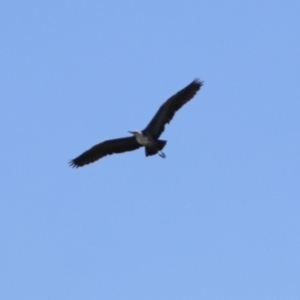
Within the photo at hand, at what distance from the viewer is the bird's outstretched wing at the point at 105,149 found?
99.5 ft

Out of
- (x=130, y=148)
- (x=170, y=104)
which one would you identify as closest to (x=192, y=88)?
(x=170, y=104)

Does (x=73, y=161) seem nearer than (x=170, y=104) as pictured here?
No

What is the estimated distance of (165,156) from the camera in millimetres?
28828

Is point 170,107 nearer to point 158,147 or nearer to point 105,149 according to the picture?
point 158,147

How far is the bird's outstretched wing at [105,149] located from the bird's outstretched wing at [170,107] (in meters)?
1.09

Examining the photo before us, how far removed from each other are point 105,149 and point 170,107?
280 centimetres

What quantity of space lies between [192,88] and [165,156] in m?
1.82

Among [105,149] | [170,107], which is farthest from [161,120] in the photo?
[105,149]

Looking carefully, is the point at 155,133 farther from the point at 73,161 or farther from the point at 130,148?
Answer: the point at 73,161

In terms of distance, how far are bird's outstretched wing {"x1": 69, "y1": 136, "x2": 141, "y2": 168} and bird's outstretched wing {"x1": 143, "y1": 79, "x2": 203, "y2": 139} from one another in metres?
1.09

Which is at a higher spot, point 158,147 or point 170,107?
point 170,107

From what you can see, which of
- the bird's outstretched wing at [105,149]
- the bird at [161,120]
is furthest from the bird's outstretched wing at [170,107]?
the bird's outstretched wing at [105,149]

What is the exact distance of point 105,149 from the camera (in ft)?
102

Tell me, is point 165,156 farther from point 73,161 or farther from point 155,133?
point 73,161
